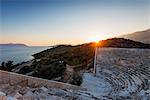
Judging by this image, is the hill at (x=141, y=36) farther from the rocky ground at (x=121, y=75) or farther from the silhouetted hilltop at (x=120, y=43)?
the rocky ground at (x=121, y=75)

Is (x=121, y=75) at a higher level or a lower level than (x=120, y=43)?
lower

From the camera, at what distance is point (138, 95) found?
4.09m

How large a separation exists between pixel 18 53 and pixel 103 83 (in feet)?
7.14

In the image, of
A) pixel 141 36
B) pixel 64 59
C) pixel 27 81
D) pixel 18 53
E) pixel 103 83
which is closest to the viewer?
pixel 103 83

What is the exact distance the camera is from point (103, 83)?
4.82m

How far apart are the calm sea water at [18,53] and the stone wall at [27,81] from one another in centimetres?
Answer: 57

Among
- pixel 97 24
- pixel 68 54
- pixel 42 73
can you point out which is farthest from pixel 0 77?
pixel 97 24

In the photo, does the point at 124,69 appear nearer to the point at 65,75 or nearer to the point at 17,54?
the point at 65,75

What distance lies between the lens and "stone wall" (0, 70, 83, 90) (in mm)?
5032

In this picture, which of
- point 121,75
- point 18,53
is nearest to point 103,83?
point 121,75

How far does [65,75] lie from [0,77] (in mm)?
1070

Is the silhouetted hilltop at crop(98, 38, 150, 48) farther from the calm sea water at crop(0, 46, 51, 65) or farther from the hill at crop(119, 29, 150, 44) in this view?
the calm sea water at crop(0, 46, 51, 65)

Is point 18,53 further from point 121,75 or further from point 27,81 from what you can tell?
point 121,75

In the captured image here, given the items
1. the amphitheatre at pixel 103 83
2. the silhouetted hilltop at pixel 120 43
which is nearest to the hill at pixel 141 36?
the silhouetted hilltop at pixel 120 43
